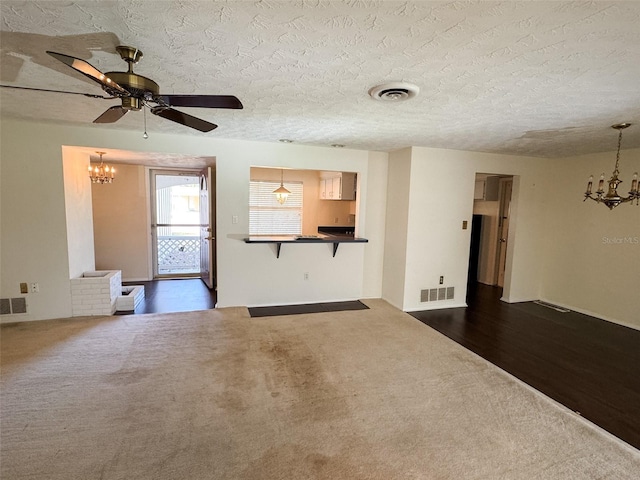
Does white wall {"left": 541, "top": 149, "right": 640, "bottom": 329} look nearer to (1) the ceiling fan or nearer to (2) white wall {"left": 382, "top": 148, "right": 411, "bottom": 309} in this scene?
(2) white wall {"left": 382, "top": 148, "right": 411, "bottom": 309}

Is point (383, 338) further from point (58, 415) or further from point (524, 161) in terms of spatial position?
point (524, 161)

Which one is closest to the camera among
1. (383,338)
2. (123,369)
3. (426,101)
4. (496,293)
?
(426,101)

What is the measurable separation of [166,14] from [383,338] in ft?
10.9

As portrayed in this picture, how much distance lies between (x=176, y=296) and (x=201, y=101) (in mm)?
3962

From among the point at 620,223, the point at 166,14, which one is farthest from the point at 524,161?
the point at 166,14

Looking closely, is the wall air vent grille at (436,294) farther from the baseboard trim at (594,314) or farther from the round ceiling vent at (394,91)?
the round ceiling vent at (394,91)

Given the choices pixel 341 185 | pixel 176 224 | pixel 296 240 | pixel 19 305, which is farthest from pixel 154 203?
pixel 341 185

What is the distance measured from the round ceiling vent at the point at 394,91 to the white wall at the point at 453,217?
84.3 inches

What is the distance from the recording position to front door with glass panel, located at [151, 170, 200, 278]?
626 centimetres

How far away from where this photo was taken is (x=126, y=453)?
1898mm

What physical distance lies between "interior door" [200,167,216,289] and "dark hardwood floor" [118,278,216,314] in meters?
0.25

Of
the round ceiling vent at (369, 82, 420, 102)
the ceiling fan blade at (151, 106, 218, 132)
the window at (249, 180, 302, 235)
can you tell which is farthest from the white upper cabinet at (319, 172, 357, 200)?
the ceiling fan blade at (151, 106, 218, 132)

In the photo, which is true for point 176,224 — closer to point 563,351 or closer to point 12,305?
point 12,305

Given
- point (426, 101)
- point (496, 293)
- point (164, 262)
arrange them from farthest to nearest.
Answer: point (164, 262) → point (496, 293) → point (426, 101)
